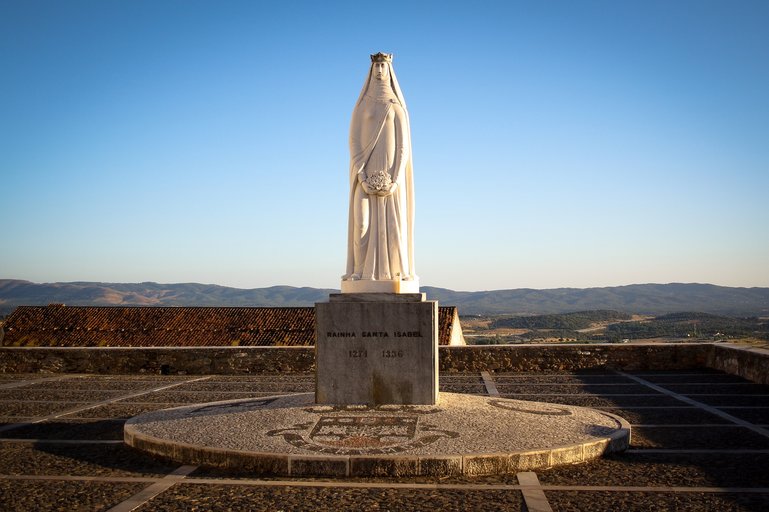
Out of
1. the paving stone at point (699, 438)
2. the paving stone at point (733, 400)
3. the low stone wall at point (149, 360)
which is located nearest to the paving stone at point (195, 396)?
the low stone wall at point (149, 360)

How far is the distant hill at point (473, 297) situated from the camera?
138500 millimetres

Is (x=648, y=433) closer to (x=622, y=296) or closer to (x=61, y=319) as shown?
(x=61, y=319)

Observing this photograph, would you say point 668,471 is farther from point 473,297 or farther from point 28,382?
point 473,297

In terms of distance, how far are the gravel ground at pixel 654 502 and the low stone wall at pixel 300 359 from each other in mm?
10521

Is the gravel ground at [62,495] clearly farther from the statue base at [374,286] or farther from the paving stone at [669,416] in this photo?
the paving stone at [669,416]

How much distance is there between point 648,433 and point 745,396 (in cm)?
435

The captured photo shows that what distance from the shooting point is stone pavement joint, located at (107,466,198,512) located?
5816 mm

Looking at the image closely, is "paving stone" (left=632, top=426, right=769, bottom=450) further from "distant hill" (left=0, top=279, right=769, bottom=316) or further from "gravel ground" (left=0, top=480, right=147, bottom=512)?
"distant hill" (left=0, top=279, right=769, bottom=316)

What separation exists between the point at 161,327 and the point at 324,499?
2195 centimetres

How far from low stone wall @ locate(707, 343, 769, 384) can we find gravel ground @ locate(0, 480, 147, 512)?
11.9 m

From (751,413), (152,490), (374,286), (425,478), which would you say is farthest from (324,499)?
(751,413)

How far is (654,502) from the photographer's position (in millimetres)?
5840

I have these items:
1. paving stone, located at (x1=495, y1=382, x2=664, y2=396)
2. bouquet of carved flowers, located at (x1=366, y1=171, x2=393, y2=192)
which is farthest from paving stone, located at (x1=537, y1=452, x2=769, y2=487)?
paving stone, located at (x1=495, y1=382, x2=664, y2=396)

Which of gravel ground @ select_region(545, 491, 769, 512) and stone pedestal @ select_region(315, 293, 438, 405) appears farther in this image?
stone pedestal @ select_region(315, 293, 438, 405)
